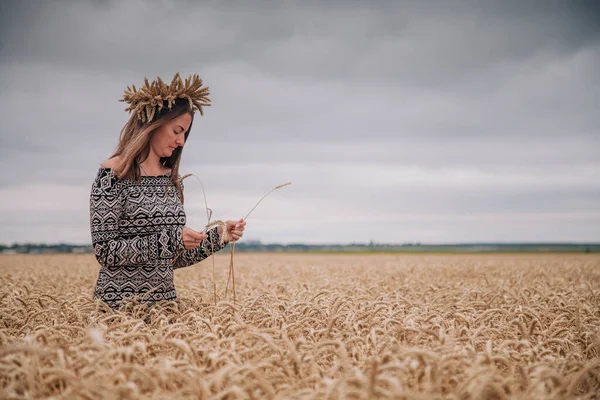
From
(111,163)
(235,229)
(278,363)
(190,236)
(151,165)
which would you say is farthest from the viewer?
(151,165)

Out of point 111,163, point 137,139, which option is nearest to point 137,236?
point 111,163

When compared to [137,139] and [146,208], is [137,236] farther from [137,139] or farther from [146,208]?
[137,139]

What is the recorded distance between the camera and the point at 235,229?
5.36 meters

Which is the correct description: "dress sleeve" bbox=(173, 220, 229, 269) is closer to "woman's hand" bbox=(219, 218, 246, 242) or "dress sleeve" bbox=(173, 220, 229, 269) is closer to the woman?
the woman

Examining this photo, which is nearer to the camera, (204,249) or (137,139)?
(137,139)

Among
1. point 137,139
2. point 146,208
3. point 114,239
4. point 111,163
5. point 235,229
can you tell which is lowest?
point 114,239

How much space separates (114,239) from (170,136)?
131 cm

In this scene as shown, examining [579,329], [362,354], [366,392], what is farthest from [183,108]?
[579,329]

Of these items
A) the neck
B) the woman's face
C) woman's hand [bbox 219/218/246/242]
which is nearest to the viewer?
woman's hand [bbox 219/218/246/242]

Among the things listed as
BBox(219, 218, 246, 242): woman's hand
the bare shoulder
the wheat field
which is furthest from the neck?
the wheat field

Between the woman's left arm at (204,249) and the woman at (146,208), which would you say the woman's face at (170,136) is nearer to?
the woman at (146,208)

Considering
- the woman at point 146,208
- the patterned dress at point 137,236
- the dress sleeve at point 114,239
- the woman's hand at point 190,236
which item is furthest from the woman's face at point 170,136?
the woman's hand at point 190,236

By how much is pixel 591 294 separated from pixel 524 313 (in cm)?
526

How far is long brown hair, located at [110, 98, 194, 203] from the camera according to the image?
17.0ft
